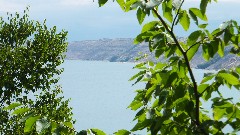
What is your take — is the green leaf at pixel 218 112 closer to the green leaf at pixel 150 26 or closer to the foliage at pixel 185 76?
the foliage at pixel 185 76

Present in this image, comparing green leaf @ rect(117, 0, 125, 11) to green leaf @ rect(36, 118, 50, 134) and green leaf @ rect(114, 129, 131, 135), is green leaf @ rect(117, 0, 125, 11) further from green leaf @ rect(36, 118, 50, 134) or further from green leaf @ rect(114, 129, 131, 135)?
green leaf @ rect(36, 118, 50, 134)

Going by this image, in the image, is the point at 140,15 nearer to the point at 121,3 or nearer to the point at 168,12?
the point at 121,3

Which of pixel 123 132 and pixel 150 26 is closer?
pixel 123 132

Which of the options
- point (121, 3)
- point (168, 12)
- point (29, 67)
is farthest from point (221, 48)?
point (29, 67)

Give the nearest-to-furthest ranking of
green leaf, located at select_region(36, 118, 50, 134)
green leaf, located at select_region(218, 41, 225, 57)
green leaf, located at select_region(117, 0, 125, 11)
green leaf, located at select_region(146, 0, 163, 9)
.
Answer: green leaf, located at select_region(146, 0, 163, 9) → green leaf, located at select_region(36, 118, 50, 134) → green leaf, located at select_region(218, 41, 225, 57) → green leaf, located at select_region(117, 0, 125, 11)

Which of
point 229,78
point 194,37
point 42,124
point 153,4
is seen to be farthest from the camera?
point 194,37

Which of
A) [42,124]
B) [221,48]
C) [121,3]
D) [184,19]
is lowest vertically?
[42,124]

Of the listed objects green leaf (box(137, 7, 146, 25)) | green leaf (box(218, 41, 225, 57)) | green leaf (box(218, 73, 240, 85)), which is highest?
green leaf (box(137, 7, 146, 25))

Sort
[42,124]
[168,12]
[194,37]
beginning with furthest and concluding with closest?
[168,12] < [194,37] < [42,124]

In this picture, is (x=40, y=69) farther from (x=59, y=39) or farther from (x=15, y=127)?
(x=15, y=127)

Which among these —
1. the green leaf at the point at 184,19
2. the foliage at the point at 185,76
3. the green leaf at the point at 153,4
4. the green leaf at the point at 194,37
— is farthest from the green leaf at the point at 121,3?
the green leaf at the point at 153,4

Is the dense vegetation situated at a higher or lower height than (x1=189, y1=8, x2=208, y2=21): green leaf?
lower

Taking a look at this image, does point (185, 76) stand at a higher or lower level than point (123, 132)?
higher

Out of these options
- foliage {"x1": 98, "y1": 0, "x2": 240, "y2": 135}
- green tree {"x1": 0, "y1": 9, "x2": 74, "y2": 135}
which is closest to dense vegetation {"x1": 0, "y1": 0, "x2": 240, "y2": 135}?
foliage {"x1": 98, "y1": 0, "x2": 240, "y2": 135}
